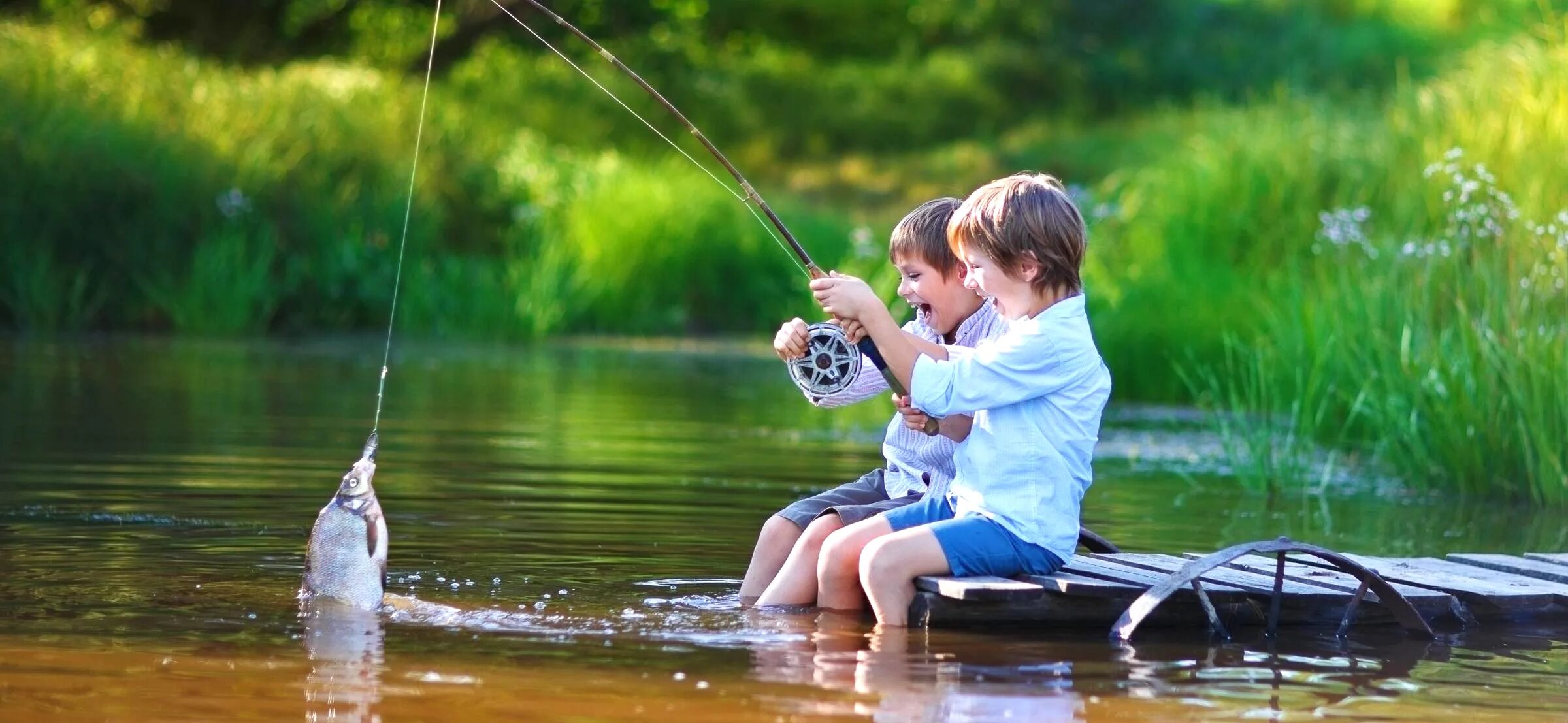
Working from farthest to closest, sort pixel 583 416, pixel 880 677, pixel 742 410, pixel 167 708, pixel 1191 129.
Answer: pixel 1191 129 → pixel 742 410 → pixel 583 416 → pixel 880 677 → pixel 167 708

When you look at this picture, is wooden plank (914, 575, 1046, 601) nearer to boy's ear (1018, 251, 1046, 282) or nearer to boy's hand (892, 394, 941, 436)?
boy's hand (892, 394, 941, 436)

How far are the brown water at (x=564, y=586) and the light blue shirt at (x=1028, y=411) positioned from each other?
0.98ft

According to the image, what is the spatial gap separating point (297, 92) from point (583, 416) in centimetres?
920

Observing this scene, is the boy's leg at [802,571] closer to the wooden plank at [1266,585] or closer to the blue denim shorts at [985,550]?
the blue denim shorts at [985,550]

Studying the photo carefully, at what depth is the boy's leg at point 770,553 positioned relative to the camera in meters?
5.06

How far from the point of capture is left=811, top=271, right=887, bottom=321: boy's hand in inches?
181

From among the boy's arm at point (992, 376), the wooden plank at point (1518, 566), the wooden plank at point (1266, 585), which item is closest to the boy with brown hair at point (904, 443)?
the boy's arm at point (992, 376)

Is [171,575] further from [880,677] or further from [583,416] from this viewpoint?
[583,416]

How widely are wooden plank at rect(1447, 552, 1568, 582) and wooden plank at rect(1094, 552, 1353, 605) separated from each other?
763mm

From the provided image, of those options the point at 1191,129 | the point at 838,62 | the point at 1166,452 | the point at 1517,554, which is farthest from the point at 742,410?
the point at 838,62

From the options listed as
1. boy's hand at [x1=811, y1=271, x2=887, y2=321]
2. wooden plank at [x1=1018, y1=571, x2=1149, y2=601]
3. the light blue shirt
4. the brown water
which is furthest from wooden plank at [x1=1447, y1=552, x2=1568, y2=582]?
boy's hand at [x1=811, y1=271, x2=887, y2=321]

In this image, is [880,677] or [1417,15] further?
[1417,15]

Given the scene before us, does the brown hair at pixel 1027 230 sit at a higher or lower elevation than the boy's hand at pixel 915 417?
higher

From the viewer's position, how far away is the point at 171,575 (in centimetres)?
517
